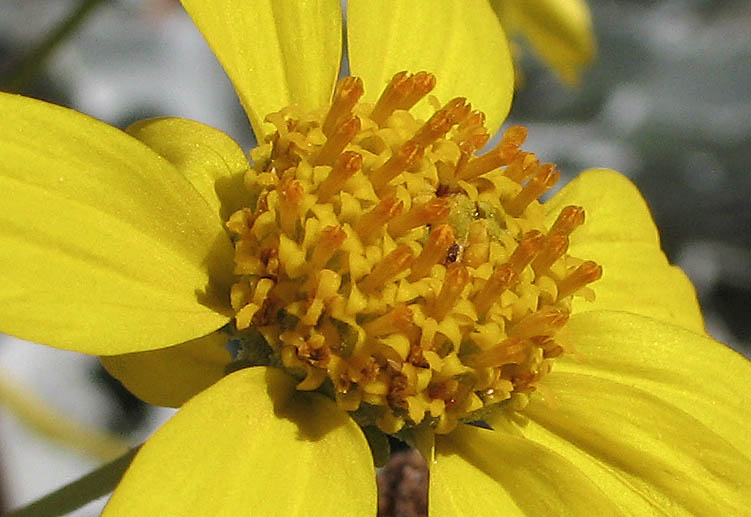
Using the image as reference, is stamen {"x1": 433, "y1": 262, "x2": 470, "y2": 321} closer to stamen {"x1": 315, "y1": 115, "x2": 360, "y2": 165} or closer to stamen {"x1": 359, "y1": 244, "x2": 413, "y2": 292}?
stamen {"x1": 359, "y1": 244, "x2": 413, "y2": 292}

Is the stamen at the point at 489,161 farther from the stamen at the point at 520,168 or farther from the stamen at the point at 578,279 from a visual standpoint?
the stamen at the point at 578,279

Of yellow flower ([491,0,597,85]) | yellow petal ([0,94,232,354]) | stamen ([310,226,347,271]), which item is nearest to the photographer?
yellow petal ([0,94,232,354])

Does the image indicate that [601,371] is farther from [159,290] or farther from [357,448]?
[159,290]

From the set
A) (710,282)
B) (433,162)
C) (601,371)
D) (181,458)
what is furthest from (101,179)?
(710,282)

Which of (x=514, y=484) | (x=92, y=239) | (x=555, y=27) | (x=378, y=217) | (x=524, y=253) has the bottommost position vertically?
(x=555, y=27)

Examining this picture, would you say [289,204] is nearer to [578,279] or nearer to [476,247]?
[476,247]

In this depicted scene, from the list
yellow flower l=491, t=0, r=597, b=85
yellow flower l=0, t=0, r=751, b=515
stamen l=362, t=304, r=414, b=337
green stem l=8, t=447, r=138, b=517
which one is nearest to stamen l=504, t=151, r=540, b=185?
yellow flower l=0, t=0, r=751, b=515

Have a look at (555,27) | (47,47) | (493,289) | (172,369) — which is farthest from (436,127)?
(555,27)
